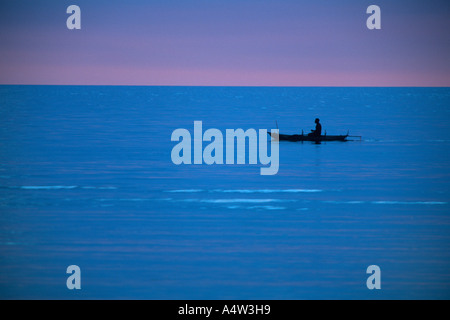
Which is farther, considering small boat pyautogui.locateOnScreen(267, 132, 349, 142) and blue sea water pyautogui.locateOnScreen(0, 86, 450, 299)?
small boat pyautogui.locateOnScreen(267, 132, 349, 142)

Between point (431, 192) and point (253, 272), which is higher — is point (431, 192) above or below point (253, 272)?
above

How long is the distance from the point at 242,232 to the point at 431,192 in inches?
307

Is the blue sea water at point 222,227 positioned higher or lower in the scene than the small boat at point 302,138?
lower

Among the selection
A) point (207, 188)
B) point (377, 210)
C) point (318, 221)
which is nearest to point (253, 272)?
point (318, 221)

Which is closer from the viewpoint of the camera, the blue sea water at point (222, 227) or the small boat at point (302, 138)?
the blue sea water at point (222, 227)

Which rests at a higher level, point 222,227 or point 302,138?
point 302,138

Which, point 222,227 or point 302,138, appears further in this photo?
point 302,138

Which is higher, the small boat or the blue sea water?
the small boat
